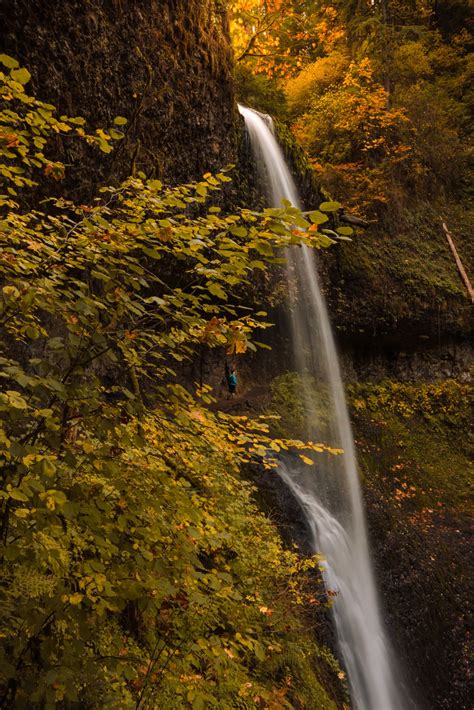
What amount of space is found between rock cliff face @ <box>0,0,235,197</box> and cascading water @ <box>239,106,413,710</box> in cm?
226

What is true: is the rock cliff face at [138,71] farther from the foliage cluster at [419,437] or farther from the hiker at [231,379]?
the foliage cluster at [419,437]

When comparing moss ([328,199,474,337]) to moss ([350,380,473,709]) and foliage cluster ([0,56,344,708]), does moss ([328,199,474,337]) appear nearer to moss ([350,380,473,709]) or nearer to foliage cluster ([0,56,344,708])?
moss ([350,380,473,709])

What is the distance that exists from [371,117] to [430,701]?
44.0ft

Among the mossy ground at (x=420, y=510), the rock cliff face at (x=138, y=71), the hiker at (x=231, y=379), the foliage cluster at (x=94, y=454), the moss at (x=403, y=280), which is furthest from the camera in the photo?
the moss at (x=403, y=280)

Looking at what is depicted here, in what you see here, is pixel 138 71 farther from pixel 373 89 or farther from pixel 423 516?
pixel 373 89

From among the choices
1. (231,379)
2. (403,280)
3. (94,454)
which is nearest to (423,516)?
(231,379)

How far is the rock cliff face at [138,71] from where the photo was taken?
5.12 meters

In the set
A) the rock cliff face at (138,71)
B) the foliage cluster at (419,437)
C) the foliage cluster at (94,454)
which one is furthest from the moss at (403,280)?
the foliage cluster at (94,454)

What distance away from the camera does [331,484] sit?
29.4 feet

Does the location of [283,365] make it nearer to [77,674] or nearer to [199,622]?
[199,622]

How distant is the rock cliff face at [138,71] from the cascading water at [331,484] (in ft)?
7.41

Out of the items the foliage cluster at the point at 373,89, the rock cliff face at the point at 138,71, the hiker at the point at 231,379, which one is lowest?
the hiker at the point at 231,379

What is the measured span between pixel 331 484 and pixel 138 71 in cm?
803

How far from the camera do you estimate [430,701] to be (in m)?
6.24
